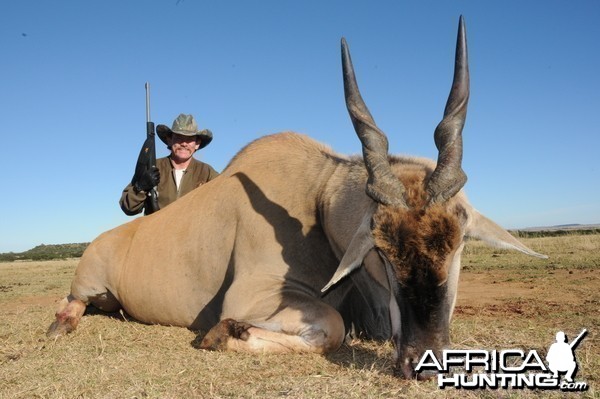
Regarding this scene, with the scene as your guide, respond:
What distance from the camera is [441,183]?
333 cm

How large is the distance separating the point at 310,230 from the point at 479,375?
5.87ft

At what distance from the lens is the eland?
3088 millimetres

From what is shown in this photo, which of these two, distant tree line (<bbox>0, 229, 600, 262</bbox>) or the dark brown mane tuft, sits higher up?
the dark brown mane tuft

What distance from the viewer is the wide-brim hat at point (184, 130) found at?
7949 mm

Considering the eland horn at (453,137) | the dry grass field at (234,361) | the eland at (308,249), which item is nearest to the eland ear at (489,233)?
the eland at (308,249)

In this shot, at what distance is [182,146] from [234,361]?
4.97 metres

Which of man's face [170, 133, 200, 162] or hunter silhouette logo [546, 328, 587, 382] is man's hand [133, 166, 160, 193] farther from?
hunter silhouette logo [546, 328, 587, 382]

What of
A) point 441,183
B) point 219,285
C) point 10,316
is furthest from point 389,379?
point 10,316

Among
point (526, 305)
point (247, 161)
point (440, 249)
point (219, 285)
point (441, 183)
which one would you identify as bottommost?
point (526, 305)

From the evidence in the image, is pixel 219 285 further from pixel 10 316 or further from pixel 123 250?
pixel 10 316

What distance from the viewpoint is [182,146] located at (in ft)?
26.7

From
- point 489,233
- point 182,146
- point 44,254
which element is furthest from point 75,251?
point 489,233

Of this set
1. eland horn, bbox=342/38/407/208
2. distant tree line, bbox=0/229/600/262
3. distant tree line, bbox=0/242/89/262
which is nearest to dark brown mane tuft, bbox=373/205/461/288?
eland horn, bbox=342/38/407/208

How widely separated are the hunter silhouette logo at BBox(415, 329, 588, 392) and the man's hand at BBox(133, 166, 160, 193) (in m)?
4.96
